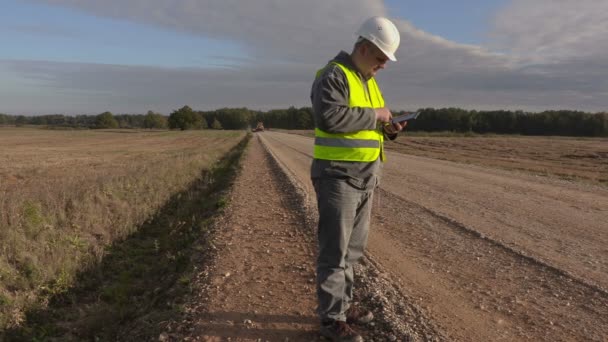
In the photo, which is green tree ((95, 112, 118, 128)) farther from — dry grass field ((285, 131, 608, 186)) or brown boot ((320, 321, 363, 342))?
brown boot ((320, 321, 363, 342))

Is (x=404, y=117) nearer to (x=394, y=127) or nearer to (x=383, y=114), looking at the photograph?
(x=394, y=127)

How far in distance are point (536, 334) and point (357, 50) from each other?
9.63ft

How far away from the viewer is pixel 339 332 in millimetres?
3555

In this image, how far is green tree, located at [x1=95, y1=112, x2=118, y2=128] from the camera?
5241 inches

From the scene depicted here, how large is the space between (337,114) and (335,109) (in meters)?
0.04

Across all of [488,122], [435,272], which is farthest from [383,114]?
[488,122]

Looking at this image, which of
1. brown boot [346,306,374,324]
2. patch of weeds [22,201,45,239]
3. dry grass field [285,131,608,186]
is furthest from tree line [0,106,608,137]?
→ brown boot [346,306,374,324]

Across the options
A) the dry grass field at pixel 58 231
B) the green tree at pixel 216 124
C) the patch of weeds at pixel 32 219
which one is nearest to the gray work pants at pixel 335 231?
the dry grass field at pixel 58 231

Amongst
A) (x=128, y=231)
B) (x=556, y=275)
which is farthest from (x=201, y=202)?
(x=556, y=275)

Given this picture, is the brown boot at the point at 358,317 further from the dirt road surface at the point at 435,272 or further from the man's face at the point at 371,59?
the man's face at the point at 371,59

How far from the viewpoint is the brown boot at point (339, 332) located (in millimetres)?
3531

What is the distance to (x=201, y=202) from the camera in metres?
12.2

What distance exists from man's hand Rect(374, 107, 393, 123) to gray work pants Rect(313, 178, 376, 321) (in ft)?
1.70

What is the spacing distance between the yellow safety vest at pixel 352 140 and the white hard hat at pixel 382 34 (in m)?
0.28
